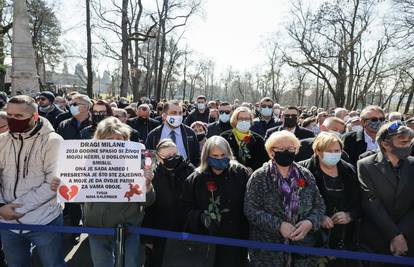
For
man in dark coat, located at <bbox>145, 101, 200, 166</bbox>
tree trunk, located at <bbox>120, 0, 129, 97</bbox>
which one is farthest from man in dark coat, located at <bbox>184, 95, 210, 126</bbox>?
tree trunk, located at <bbox>120, 0, 129, 97</bbox>

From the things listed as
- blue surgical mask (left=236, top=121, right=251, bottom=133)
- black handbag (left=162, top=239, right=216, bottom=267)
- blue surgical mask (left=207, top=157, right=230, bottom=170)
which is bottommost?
black handbag (left=162, top=239, right=216, bottom=267)

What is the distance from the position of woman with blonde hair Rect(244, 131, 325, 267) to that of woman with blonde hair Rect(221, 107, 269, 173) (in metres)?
1.65

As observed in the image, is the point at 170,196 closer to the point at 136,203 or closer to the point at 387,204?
the point at 136,203

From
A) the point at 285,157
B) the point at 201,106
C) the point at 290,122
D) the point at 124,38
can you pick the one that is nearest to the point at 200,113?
the point at 201,106

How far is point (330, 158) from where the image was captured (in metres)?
3.83

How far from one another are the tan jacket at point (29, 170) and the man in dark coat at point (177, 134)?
93.1 inches

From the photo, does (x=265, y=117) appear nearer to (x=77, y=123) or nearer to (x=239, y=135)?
(x=239, y=135)

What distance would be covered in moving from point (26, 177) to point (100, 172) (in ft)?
2.56

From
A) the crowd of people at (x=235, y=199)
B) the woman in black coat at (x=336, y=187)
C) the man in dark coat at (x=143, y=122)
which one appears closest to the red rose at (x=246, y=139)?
the crowd of people at (x=235, y=199)

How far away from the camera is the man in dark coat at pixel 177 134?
5613mm

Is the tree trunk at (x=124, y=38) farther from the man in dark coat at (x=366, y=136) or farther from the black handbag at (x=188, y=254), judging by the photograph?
the man in dark coat at (x=366, y=136)

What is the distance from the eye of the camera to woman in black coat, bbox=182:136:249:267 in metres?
3.60

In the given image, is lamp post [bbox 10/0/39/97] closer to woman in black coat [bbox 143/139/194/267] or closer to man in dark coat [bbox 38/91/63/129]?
man in dark coat [bbox 38/91/63/129]

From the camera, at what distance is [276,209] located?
3428mm
